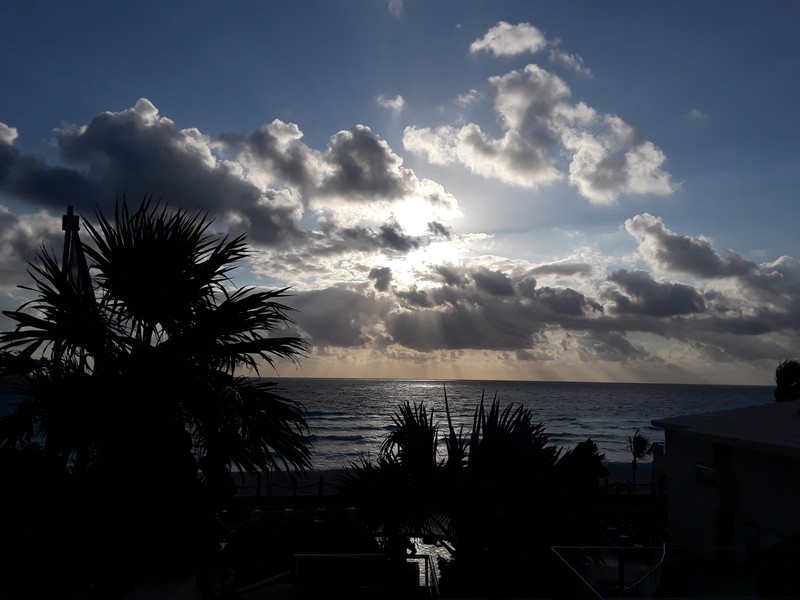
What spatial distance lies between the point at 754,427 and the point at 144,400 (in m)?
11.3

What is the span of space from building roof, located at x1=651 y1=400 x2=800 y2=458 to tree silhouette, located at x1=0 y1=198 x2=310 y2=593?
7822 millimetres

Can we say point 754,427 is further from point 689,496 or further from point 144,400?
point 144,400

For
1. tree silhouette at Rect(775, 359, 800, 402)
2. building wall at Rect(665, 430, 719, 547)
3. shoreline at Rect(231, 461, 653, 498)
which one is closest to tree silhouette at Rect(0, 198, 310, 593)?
building wall at Rect(665, 430, 719, 547)

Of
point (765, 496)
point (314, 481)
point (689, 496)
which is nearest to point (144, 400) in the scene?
point (765, 496)

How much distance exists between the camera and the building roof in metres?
9.86

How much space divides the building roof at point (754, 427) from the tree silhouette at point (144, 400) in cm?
782

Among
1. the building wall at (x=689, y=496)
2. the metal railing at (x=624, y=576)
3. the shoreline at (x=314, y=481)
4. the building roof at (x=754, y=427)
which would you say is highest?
the building roof at (x=754, y=427)

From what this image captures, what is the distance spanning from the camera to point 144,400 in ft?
15.7

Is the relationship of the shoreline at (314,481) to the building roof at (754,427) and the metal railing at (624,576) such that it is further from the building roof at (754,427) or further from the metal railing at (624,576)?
the metal railing at (624,576)

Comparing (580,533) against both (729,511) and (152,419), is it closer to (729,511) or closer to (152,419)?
(152,419)

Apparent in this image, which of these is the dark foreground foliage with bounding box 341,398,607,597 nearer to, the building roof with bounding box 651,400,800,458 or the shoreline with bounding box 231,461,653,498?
the building roof with bounding box 651,400,800,458

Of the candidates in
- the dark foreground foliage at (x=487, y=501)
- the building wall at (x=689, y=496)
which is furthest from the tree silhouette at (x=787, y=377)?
the dark foreground foliage at (x=487, y=501)

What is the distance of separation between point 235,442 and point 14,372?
216 centimetres

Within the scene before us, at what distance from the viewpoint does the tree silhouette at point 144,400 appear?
16.2 ft
